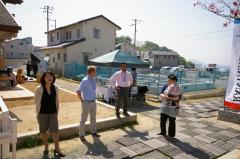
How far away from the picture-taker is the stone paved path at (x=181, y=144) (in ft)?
19.0

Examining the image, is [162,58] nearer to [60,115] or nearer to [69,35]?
[69,35]

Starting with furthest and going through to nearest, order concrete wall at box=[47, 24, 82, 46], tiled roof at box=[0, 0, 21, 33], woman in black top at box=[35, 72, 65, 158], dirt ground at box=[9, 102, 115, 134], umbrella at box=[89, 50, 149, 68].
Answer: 1. concrete wall at box=[47, 24, 82, 46]
2. umbrella at box=[89, 50, 149, 68]
3. dirt ground at box=[9, 102, 115, 134]
4. tiled roof at box=[0, 0, 21, 33]
5. woman in black top at box=[35, 72, 65, 158]

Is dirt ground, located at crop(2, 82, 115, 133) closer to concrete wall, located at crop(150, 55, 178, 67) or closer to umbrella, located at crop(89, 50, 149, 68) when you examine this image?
umbrella, located at crop(89, 50, 149, 68)

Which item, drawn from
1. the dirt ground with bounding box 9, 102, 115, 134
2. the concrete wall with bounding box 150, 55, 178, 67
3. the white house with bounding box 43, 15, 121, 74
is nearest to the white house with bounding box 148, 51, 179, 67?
the concrete wall with bounding box 150, 55, 178, 67

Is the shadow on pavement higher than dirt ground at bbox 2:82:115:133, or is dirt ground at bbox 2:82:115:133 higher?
dirt ground at bbox 2:82:115:133

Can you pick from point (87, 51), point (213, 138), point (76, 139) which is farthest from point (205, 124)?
point (87, 51)

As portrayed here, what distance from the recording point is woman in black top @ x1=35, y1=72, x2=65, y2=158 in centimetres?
520

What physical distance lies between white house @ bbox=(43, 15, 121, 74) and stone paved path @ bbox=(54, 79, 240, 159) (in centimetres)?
2039

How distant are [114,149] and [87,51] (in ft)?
75.9

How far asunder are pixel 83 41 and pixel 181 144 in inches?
892

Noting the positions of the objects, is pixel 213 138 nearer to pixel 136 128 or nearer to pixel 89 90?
pixel 136 128

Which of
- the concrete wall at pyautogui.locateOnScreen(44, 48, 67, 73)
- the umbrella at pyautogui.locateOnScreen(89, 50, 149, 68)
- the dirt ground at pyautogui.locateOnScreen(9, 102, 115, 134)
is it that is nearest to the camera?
the dirt ground at pyautogui.locateOnScreen(9, 102, 115, 134)

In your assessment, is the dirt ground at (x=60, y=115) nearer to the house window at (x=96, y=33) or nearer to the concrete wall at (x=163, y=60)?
the house window at (x=96, y=33)

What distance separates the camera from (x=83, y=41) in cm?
2759
